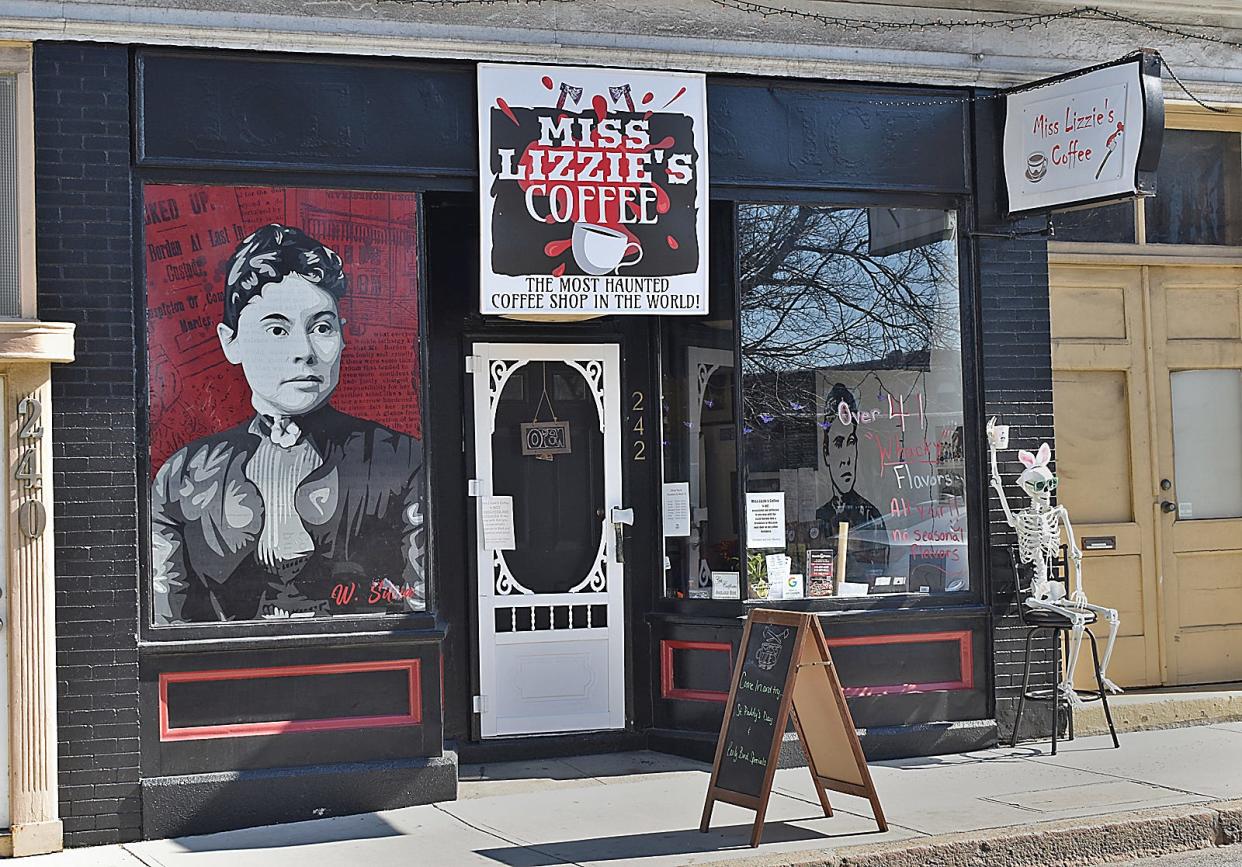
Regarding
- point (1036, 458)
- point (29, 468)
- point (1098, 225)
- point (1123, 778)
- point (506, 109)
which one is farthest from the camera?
point (1098, 225)

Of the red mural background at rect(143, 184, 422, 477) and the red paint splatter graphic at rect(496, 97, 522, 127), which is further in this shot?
the red paint splatter graphic at rect(496, 97, 522, 127)

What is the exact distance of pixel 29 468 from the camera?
23.7 feet

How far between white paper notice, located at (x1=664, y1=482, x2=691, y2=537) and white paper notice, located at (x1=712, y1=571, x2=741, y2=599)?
36 centimetres

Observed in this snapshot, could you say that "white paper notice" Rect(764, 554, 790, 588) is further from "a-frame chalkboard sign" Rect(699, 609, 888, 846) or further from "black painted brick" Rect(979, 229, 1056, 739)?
"a-frame chalkboard sign" Rect(699, 609, 888, 846)

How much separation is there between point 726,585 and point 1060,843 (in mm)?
2618

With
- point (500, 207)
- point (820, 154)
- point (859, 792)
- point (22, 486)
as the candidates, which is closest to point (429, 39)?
point (500, 207)

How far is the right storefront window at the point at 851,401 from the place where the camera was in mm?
8797

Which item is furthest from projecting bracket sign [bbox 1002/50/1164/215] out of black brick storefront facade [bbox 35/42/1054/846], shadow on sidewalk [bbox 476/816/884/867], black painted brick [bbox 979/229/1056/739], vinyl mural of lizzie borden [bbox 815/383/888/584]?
black brick storefront facade [bbox 35/42/1054/846]

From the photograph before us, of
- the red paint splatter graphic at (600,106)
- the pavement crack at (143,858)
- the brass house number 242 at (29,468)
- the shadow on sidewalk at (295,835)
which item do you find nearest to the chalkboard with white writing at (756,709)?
the shadow on sidewalk at (295,835)

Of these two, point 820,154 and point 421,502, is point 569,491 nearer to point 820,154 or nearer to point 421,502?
point 421,502

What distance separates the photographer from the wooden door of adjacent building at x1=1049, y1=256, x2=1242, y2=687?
9711 millimetres

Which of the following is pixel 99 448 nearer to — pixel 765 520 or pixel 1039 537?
pixel 765 520

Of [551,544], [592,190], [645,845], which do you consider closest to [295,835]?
[645,845]

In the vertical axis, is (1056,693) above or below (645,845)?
above
